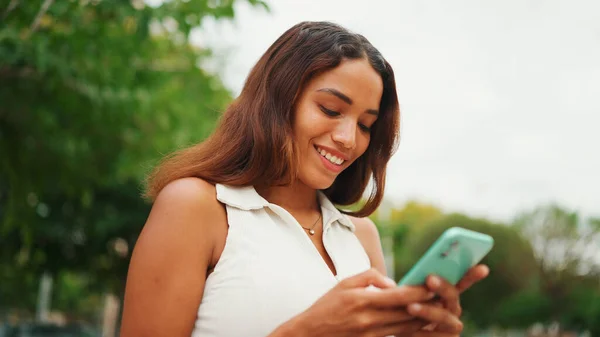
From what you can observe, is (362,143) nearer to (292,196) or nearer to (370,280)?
(292,196)

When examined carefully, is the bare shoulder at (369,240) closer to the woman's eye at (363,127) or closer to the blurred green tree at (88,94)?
the woman's eye at (363,127)

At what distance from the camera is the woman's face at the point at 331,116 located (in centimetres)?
222

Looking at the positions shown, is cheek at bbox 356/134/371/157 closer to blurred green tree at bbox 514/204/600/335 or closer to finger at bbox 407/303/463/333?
finger at bbox 407/303/463/333

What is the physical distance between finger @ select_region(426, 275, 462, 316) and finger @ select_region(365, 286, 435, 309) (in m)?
0.02

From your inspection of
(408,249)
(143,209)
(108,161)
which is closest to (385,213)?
(408,249)

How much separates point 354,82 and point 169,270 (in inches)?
30.6

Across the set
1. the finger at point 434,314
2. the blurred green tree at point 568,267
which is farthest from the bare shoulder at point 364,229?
the blurred green tree at point 568,267

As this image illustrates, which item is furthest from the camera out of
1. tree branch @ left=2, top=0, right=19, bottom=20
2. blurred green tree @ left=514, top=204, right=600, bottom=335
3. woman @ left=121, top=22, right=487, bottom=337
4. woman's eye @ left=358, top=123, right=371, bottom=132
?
blurred green tree @ left=514, top=204, right=600, bottom=335

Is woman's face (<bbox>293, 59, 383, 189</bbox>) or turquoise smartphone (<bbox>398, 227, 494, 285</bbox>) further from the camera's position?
woman's face (<bbox>293, 59, 383, 189</bbox>)

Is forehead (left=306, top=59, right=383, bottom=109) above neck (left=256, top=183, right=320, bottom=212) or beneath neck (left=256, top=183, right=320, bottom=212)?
above

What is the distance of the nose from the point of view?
223 cm

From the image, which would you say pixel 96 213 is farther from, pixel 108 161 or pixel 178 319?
pixel 178 319

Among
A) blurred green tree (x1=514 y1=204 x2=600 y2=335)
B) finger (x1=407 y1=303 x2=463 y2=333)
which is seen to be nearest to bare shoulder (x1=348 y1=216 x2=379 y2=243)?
finger (x1=407 y1=303 x2=463 y2=333)

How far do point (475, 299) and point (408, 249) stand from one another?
3.80 meters
